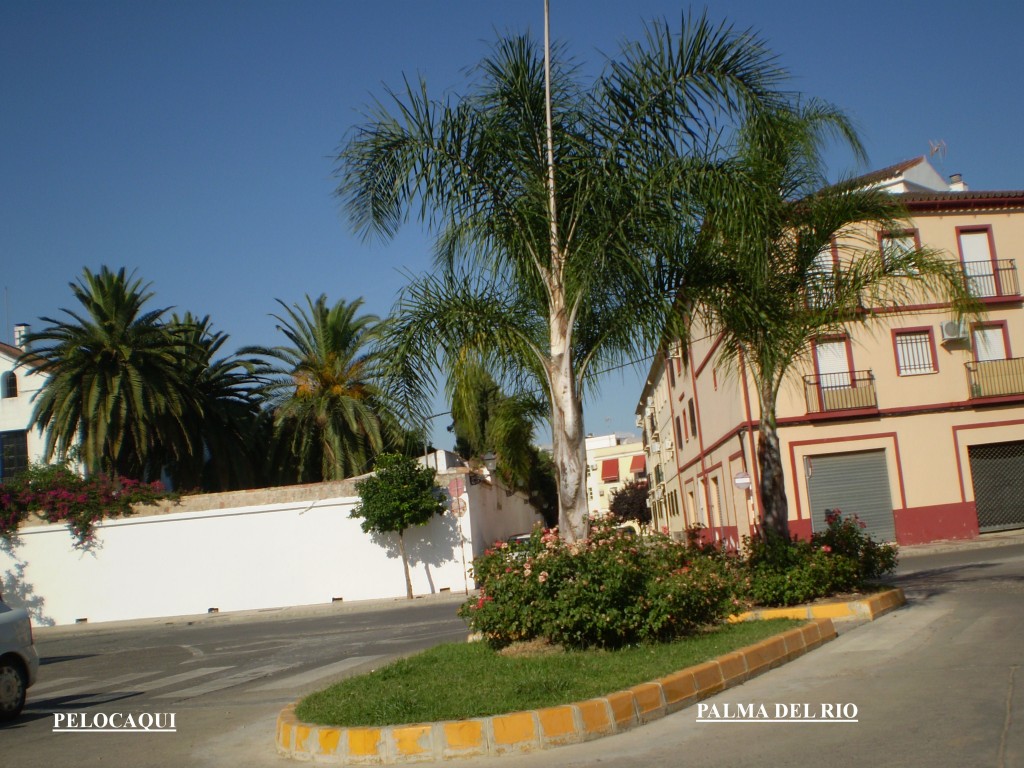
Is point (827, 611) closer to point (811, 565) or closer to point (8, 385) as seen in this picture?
point (811, 565)

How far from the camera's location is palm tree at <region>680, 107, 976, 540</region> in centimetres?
1021

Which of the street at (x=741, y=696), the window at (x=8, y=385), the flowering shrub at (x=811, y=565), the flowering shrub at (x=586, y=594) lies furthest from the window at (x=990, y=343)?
the window at (x=8, y=385)

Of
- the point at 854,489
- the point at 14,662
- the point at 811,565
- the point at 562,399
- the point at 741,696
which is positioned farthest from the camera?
the point at 854,489

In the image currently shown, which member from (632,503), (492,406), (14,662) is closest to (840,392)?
(492,406)

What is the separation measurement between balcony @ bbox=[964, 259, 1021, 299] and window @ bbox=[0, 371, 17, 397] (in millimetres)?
38948

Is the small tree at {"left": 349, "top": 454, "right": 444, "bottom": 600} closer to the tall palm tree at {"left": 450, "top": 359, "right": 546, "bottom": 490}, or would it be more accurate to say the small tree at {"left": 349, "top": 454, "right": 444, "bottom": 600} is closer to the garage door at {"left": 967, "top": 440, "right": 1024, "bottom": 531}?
the tall palm tree at {"left": 450, "top": 359, "right": 546, "bottom": 490}

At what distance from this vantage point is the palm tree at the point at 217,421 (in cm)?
3441

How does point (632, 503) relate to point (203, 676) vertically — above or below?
above

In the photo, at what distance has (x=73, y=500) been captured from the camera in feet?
89.3

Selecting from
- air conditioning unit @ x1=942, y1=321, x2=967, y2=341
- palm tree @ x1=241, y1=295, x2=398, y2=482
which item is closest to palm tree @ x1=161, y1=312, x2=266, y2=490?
palm tree @ x1=241, y1=295, x2=398, y2=482

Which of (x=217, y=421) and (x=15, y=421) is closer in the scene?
(x=217, y=421)

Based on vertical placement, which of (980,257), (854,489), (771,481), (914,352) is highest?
(980,257)

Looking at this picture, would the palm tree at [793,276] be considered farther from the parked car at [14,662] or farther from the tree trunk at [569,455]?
the parked car at [14,662]

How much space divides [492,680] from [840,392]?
22751 mm
